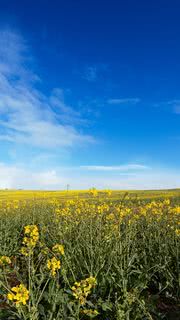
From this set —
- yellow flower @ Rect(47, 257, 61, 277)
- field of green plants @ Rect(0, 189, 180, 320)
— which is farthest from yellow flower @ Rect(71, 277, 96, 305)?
yellow flower @ Rect(47, 257, 61, 277)

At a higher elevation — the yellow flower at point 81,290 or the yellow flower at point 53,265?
the yellow flower at point 53,265

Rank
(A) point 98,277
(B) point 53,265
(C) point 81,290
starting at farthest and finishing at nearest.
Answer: (A) point 98,277 → (B) point 53,265 → (C) point 81,290

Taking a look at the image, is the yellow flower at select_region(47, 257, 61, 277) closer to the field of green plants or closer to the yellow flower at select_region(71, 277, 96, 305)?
the field of green plants

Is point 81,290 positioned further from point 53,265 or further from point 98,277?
point 98,277

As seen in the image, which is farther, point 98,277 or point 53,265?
point 98,277

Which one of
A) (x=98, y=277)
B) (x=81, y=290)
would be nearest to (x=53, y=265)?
(x=81, y=290)

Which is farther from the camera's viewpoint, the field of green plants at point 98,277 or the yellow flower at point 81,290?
the field of green plants at point 98,277

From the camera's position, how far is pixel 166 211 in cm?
732

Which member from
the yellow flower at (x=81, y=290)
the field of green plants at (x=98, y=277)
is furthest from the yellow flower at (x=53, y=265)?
the yellow flower at (x=81, y=290)

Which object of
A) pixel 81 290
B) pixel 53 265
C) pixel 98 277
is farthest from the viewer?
pixel 98 277

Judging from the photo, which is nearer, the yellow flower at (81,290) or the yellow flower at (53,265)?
the yellow flower at (81,290)

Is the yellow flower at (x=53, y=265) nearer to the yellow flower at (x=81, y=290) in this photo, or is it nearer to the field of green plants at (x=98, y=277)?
the field of green plants at (x=98, y=277)

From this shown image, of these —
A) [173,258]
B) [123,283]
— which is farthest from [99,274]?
[173,258]

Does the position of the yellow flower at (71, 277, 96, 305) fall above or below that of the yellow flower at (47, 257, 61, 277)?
below
